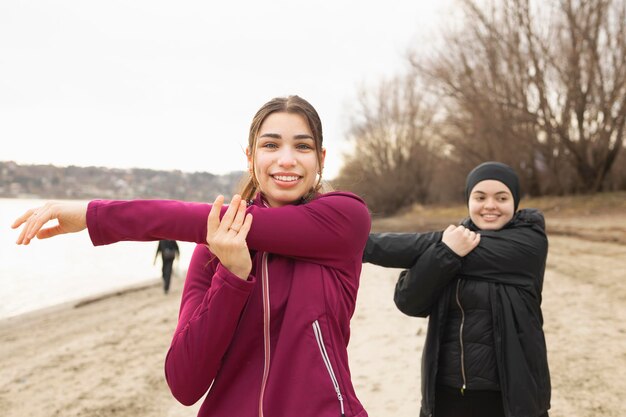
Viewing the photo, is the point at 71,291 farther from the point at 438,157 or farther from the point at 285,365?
the point at 438,157

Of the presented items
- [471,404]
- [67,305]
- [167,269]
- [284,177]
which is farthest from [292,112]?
[67,305]

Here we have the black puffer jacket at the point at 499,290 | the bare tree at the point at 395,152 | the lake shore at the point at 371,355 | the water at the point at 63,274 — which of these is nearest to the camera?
the black puffer jacket at the point at 499,290

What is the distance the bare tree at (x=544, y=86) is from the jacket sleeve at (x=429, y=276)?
65.2ft

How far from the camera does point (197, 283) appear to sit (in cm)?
Answer: 154

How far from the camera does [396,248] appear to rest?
2.60 meters

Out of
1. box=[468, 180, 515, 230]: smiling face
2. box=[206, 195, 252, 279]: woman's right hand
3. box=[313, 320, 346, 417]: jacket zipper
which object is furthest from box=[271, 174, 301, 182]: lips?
box=[468, 180, 515, 230]: smiling face

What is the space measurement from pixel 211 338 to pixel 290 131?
2.27 feet

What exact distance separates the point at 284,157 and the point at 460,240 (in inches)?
53.2

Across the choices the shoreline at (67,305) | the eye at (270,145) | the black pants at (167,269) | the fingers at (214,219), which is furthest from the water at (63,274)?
the fingers at (214,219)

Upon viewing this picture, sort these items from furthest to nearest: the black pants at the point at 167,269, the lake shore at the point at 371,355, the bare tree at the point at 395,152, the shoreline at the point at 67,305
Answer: the bare tree at the point at 395,152, the black pants at the point at 167,269, the shoreline at the point at 67,305, the lake shore at the point at 371,355

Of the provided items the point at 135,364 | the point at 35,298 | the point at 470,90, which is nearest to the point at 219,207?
the point at 135,364

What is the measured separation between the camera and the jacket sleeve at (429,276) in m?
2.51

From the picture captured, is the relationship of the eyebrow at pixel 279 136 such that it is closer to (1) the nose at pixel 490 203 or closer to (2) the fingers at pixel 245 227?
(2) the fingers at pixel 245 227

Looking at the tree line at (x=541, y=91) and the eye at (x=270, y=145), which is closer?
the eye at (x=270, y=145)
